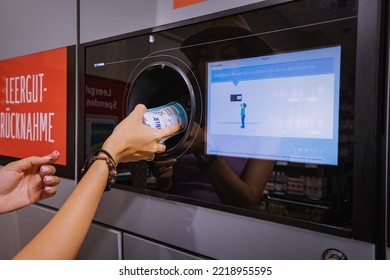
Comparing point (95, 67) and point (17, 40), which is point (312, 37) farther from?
point (17, 40)

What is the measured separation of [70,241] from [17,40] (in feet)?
4.42

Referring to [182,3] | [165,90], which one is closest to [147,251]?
[165,90]

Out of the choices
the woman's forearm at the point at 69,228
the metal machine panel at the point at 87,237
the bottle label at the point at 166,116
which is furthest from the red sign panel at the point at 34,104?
the woman's forearm at the point at 69,228

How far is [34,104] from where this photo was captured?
146 cm

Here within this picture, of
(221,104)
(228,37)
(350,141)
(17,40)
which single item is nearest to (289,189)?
(350,141)

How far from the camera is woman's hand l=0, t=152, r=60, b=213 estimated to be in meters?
0.97

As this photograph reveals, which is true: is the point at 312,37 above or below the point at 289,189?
above

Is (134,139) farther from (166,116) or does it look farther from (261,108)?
(261,108)

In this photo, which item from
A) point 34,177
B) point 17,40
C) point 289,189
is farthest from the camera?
point 17,40

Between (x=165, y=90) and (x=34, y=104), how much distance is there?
73 cm

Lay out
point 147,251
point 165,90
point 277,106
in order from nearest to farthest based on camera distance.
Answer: point 277,106
point 147,251
point 165,90

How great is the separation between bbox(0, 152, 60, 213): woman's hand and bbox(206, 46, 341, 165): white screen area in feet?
1.71

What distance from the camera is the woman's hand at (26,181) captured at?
3.18 ft

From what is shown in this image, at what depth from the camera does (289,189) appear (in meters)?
0.78
